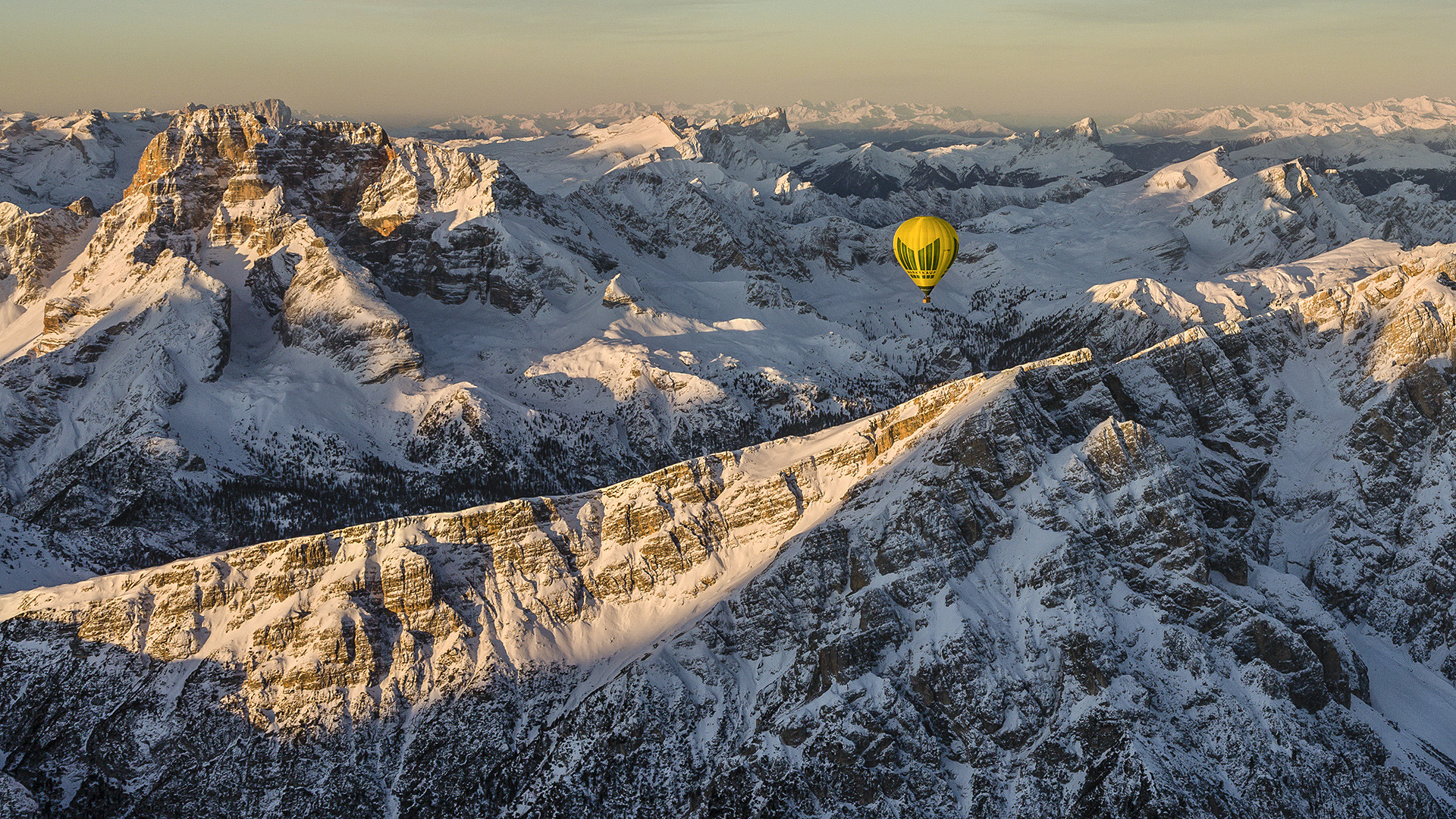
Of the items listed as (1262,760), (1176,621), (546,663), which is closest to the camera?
(1262,760)

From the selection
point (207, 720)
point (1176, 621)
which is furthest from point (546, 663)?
point (1176, 621)

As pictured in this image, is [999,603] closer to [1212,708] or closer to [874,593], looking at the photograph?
[874,593]

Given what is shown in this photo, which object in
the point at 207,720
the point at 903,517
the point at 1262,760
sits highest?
the point at 903,517

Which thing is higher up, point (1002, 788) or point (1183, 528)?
point (1183, 528)

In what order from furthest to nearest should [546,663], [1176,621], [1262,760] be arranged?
[546,663]
[1176,621]
[1262,760]

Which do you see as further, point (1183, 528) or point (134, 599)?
point (134, 599)

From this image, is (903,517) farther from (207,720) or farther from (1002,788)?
(207,720)

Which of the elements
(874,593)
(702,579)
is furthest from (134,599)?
(874,593)
